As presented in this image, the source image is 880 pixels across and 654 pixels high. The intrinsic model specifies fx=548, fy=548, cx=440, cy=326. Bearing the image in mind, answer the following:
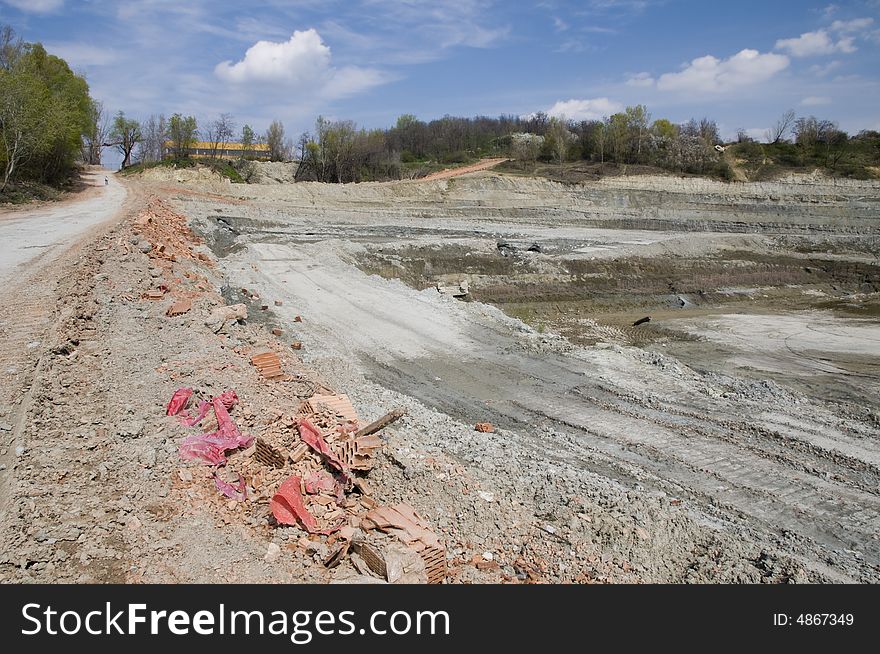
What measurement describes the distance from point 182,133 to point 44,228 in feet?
150

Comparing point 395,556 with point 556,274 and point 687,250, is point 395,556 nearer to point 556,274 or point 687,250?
point 556,274

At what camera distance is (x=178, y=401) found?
23.5 feet

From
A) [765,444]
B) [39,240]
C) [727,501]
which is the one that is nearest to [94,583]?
[727,501]

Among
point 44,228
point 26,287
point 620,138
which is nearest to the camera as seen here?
point 26,287

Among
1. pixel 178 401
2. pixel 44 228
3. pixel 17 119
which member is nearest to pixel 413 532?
pixel 178 401

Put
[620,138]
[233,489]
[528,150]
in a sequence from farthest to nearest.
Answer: [528,150] → [620,138] → [233,489]

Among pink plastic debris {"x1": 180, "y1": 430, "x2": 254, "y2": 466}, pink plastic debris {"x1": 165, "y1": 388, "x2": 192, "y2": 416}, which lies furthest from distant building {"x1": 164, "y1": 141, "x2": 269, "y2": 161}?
pink plastic debris {"x1": 180, "y1": 430, "x2": 254, "y2": 466}

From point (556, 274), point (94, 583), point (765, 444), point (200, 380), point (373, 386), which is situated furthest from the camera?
point (556, 274)

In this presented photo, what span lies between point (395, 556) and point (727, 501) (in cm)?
567

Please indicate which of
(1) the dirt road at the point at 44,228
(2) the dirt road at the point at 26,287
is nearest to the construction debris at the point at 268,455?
(2) the dirt road at the point at 26,287

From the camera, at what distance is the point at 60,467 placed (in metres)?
5.64

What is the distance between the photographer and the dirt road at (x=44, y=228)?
45.7 feet

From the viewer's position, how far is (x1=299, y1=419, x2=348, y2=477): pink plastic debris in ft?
21.6

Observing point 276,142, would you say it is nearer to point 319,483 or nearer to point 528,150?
point 528,150
